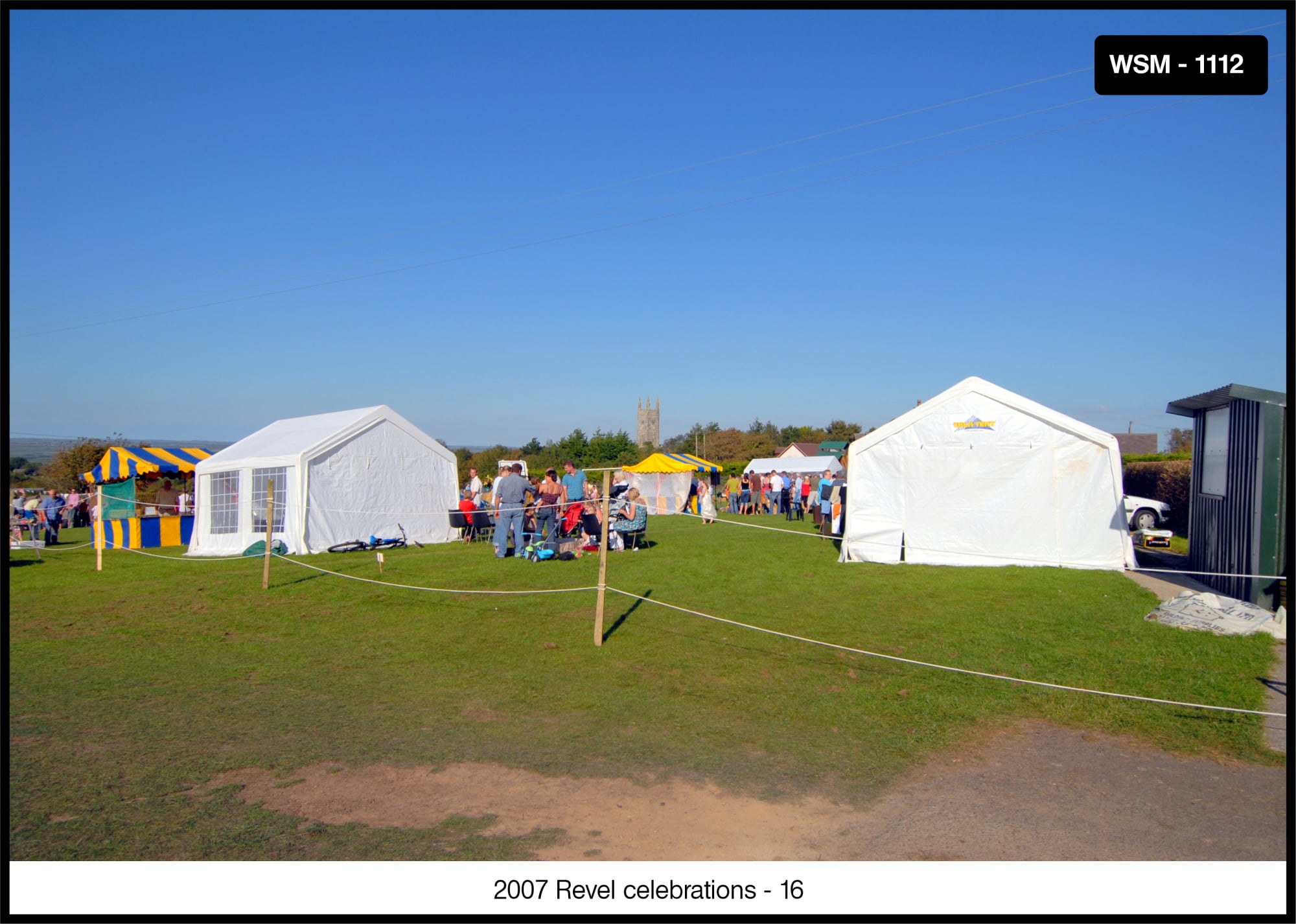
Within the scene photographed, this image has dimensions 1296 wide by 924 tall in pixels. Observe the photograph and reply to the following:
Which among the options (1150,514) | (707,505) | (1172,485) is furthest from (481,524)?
(1172,485)

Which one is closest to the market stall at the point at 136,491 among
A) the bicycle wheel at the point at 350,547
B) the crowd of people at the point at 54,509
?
the crowd of people at the point at 54,509

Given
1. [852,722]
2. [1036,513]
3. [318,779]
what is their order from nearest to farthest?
1. [318,779]
2. [852,722]
3. [1036,513]

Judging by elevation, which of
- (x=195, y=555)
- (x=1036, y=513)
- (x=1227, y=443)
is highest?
(x=1227, y=443)

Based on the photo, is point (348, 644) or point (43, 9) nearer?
point (43, 9)

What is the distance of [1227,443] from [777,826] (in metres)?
9.51

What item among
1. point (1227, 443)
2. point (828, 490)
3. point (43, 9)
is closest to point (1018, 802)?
point (43, 9)

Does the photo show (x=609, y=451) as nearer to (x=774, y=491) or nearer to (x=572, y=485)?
(x=774, y=491)

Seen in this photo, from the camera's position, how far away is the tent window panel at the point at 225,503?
17906mm

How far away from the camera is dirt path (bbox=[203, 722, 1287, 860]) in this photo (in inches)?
153

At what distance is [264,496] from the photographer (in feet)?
57.4

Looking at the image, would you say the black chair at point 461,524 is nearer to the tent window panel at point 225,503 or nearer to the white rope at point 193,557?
the tent window panel at point 225,503

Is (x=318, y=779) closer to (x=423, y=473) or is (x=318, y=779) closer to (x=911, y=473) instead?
(x=911, y=473)

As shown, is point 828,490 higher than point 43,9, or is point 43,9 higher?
point 43,9

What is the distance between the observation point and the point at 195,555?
17.5m
